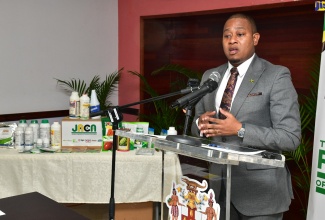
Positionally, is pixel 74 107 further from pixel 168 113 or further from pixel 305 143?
pixel 305 143

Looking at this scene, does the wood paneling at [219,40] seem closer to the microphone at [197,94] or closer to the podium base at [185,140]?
the microphone at [197,94]

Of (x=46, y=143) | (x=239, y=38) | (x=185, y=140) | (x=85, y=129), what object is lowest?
(x=46, y=143)

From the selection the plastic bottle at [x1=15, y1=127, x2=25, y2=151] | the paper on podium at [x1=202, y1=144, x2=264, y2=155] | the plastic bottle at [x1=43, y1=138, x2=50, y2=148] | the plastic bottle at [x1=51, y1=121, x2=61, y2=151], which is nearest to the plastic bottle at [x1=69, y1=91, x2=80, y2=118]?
the plastic bottle at [x1=51, y1=121, x2=61, y2=151]

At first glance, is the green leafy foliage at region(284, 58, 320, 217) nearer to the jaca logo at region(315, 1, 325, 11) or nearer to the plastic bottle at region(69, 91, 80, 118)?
the jaca logo at region(315, 1, 325, 11)

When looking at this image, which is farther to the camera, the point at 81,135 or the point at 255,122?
the point at 81,135

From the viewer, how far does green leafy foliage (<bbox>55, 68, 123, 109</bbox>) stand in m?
4.04

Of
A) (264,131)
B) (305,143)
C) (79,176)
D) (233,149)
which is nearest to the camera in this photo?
(233,149)

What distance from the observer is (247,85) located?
1802 millimetres

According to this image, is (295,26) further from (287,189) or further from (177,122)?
(287,189)

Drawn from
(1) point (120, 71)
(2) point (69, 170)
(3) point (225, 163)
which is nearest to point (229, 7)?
(1) point (120, 71)

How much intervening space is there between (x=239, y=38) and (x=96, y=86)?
99.2 inches

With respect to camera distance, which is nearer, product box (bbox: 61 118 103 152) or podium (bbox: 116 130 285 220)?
podium (bbox: 116 130 285 220)

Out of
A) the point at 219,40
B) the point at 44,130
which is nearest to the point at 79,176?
the point at 44,130

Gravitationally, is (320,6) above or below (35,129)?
above
